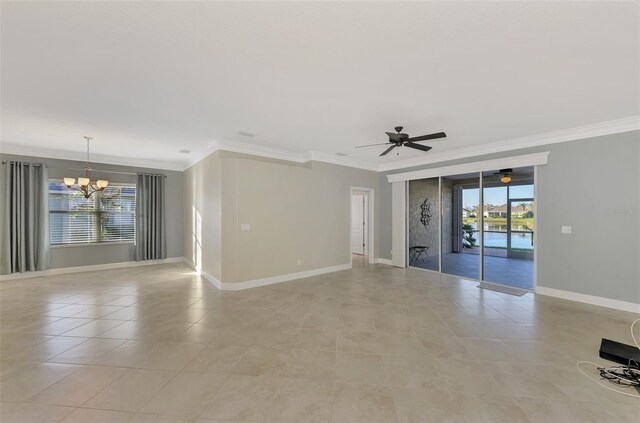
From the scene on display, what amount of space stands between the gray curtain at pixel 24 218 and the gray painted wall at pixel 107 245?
0.73 feet

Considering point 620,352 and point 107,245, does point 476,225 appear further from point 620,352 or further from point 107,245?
point 107,245

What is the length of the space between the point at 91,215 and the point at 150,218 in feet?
4.11

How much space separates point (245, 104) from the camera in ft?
11.1

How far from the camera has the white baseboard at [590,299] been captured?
3820 millimetres

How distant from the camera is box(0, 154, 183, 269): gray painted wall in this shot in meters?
6.01

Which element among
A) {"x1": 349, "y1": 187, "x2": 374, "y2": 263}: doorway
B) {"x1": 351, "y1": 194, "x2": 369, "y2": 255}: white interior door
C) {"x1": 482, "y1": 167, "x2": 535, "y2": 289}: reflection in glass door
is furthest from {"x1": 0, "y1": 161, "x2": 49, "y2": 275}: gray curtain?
{"x1": 482, "y1": 167, "x2": 535, "y2": 289}: reflection in glass door

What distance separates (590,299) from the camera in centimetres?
415

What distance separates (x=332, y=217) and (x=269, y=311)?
310cm

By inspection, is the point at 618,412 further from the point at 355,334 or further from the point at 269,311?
the point at 269,311

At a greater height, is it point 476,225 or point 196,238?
point 476,225

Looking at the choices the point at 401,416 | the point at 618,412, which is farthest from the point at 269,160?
the point at 618,412

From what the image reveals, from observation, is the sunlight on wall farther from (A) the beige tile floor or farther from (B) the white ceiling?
(B) the white ceiling

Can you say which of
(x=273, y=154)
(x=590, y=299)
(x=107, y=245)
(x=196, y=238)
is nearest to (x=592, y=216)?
(x=590, y=299)

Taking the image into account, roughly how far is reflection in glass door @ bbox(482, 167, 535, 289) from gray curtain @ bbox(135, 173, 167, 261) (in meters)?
8.16
